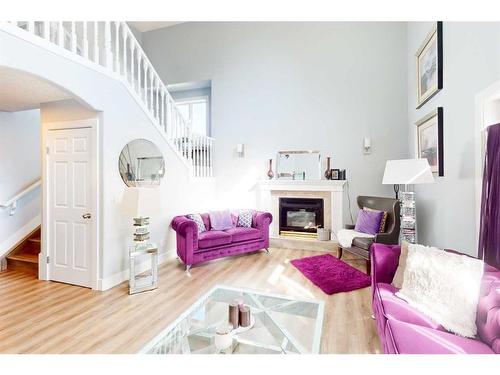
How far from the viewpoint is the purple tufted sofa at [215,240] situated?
11.9 feet

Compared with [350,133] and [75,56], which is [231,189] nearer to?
[350,133]

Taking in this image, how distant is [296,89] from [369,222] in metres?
2.94

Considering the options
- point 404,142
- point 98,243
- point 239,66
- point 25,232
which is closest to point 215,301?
point 98,243

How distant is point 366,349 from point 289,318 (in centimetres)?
61

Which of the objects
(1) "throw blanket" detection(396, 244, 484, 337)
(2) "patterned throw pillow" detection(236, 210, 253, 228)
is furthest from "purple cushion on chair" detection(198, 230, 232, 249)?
(1) "throw blanket" detection(396, 244, 484, 337)

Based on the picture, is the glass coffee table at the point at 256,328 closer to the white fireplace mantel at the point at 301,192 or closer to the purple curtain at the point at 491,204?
the purple curtain at the point at 491,204

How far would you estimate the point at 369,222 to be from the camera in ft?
12.8

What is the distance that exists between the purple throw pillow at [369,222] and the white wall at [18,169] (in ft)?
17.4

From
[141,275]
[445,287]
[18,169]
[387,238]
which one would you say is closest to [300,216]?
[387,238]

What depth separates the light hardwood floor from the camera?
1.99 meters

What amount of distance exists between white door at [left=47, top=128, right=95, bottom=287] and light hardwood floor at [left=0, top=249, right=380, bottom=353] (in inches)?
8.8

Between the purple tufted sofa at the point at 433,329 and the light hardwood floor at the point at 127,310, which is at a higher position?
the purple tufted sofa at the point at 433,329

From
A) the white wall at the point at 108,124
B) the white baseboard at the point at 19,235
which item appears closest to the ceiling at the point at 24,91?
the white wall at the point at 108,124

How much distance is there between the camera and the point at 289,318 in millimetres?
2193
